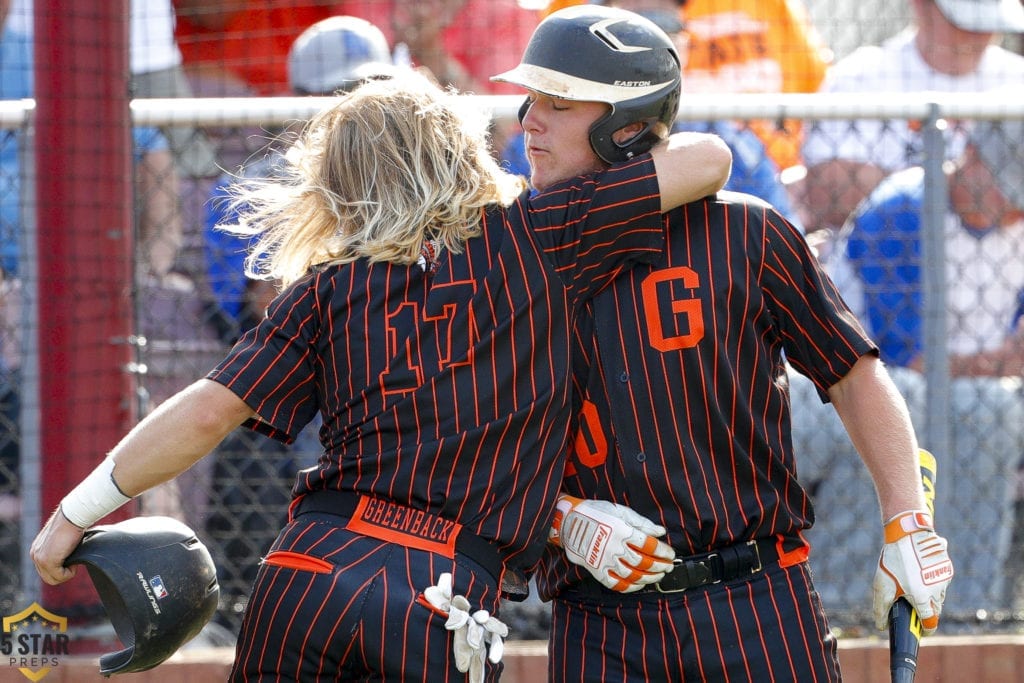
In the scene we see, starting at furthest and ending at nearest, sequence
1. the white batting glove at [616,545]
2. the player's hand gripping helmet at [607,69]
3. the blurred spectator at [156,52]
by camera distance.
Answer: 1. the blurred spectator at [156,52]
2. the player's hand gripping helmet at [607,69]
3. the white batting glove at [616,545]

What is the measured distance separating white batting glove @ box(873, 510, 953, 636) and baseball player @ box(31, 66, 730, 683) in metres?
0.78

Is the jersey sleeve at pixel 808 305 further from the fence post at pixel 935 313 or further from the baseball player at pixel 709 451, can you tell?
the fence post at pixel 935 313

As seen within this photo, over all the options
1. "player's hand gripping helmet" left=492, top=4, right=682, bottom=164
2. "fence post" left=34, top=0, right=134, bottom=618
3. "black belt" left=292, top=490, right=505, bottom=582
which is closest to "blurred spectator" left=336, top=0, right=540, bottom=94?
"fence post" left=34, top=0, right=134, bottom=618

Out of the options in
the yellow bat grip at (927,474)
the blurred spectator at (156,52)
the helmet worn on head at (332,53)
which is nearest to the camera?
the yellow bat grip at (927,474)

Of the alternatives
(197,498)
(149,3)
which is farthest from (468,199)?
(149,3)

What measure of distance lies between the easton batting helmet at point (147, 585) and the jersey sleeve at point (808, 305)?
1506mm

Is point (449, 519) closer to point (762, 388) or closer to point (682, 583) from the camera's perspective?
point (682, 583)

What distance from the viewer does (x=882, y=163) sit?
4.78 m

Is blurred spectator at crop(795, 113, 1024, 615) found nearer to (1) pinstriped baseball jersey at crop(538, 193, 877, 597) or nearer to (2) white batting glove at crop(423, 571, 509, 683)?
(1) pinstriped baseball jersey at crop(538, 193, 877, 597)

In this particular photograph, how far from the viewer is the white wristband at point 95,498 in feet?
9.39

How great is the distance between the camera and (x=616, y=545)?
2916mm

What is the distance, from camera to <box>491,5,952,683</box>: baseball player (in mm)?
2961

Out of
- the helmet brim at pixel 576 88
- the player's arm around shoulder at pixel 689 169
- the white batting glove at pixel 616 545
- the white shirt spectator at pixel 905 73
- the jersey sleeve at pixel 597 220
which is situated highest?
the white shirt spectator at pixel 905 73

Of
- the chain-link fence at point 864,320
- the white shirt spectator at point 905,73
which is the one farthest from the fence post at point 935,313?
the white shirt spectator at point 905,73
